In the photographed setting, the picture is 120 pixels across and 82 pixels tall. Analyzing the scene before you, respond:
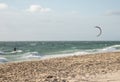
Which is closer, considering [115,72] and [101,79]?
[101,79]

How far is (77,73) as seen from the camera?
13805 millimetres

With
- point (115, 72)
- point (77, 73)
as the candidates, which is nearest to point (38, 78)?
point (77, 73)

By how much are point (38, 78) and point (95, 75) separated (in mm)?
2289

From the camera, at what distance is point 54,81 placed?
11789 mm

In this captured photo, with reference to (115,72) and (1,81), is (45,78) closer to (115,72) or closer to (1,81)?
(1,81)

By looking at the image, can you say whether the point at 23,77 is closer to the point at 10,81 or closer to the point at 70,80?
the point at 10,81

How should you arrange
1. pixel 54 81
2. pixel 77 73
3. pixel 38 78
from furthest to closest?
pixel 77 73 < pixel 38 78 < pixel 54 81

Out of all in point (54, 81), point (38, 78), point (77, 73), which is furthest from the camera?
point (77, 73)

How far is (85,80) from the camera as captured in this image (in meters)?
12.0

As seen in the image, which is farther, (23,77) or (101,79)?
(23,77)

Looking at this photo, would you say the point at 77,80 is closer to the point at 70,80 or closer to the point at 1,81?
the point at 70,80

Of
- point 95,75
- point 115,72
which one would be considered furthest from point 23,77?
point 115,72

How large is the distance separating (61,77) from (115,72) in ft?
8.68

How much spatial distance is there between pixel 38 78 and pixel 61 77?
865mm
